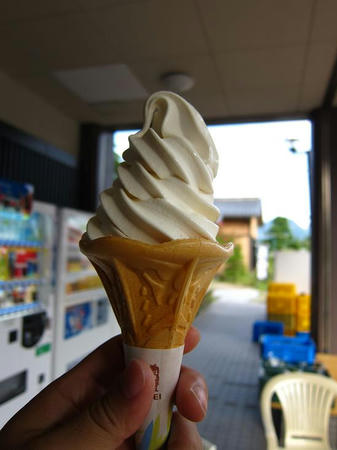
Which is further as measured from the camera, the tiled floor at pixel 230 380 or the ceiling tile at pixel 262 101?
the ceiling tile at pixel 262 101

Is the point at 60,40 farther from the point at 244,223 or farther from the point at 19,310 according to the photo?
the point at 244,223

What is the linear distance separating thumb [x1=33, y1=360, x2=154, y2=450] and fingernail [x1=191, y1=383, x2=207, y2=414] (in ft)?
0.61

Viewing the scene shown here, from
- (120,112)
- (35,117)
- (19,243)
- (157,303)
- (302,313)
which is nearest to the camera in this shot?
(157,303)

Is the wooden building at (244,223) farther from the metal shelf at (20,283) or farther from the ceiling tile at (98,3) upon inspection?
the ceiling tile at (98,3)

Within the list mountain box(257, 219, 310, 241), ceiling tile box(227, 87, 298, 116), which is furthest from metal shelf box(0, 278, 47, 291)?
mountain box(257, 219, 310, 241)

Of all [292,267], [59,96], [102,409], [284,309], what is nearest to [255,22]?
[59,96]

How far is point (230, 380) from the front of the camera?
14.7ft

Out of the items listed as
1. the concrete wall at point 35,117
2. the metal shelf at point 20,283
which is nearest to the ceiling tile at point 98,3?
the concrete wall at point 35,117

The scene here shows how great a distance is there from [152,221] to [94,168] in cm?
380

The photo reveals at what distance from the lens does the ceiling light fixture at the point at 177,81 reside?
10.6ft

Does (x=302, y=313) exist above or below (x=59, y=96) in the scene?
below

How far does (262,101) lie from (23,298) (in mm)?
2853

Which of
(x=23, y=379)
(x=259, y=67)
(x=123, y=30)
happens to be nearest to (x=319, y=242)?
(x=259, y=67)

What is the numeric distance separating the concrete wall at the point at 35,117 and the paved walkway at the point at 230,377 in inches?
124
